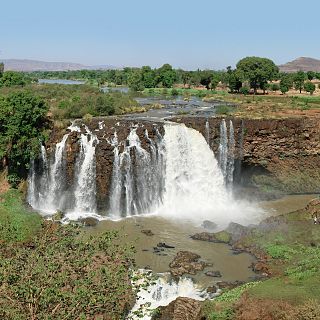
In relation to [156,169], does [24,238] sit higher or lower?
lower

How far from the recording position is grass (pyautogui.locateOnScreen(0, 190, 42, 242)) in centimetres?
1952

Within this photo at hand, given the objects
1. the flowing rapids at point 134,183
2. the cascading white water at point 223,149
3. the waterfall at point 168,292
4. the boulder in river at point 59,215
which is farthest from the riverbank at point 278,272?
the boulder in river at point 59,215

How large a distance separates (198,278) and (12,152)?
13.6 m

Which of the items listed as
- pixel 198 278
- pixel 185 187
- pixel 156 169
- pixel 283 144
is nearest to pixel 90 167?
pixel 156 169

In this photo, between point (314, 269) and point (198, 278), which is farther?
point (198, 278)

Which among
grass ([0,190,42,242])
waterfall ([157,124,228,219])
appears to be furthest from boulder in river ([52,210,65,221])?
waterfall ([157,124,228,219])

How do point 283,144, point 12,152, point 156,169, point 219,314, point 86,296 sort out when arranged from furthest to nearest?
point 283,144, point 156,169, point 12,152, point 219,314, point 86,296

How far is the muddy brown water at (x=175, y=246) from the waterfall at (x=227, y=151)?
401 centimetres

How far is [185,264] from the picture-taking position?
62.0 ft

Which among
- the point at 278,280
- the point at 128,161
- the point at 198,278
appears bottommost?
the point at 198,278

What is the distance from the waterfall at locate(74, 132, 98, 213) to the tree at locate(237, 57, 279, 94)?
Answer: 139ft

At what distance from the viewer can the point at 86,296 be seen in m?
9.23

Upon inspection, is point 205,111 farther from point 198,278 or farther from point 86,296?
point 86,296

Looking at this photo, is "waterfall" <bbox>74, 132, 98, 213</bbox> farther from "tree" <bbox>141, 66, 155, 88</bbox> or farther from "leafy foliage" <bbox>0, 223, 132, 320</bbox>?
"tree" <bbox>141, 66, 155, 88</bbox>
